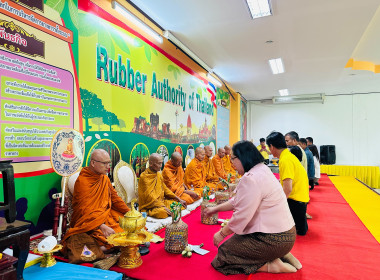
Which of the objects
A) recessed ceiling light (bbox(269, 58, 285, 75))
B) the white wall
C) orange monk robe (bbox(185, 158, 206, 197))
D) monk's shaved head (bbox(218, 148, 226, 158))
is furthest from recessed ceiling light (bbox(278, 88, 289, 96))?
orange monk robe (bbox(185, 158, 206, 197))

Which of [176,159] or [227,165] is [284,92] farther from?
[176,159]

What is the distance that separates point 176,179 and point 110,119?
1758mm

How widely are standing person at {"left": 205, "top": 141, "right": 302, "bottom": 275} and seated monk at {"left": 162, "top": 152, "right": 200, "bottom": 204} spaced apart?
7.83 ft

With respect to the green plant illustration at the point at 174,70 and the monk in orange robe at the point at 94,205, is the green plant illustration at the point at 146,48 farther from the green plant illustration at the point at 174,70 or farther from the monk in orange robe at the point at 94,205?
the monk in orange robe at the point at 94,205

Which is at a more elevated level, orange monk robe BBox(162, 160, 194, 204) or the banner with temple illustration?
the banner with temple illustration

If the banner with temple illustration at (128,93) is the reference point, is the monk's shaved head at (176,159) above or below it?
below

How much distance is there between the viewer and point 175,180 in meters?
5.16

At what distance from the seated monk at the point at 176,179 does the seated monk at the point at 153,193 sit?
0.46m

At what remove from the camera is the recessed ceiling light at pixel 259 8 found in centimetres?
461

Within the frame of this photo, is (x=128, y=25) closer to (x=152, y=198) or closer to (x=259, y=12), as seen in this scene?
(x=259, y=12)

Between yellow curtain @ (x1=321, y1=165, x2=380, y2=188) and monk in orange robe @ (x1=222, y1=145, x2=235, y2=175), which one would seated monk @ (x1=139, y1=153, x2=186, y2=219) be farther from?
yellow curtain @ (x1=321, y1=165, x2=380, y2=188)

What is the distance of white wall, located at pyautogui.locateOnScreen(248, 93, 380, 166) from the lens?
13.7m

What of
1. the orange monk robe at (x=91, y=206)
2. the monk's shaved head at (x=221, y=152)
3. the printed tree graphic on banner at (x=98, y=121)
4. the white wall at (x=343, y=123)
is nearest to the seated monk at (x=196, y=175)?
the monk's shaved head at (x=221, y=152)

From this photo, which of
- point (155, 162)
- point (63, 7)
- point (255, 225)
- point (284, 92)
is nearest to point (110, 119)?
point (155, 162)
